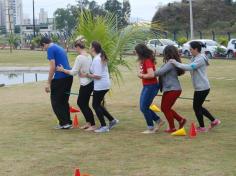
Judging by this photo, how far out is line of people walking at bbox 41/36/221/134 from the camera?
8.77 metres

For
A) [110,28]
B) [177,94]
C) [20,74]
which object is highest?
[110,28]

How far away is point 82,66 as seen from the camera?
9.37m

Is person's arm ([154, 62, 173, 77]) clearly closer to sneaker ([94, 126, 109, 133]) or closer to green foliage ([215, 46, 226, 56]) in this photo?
sneaker ([94, 126, 109, 133])

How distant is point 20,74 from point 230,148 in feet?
68.1

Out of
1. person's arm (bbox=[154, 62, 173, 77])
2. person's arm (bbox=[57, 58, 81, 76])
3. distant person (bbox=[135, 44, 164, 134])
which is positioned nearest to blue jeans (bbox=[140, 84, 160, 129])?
distant person (bbox=[135, 44, 164, 134])

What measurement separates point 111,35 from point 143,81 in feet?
9.68

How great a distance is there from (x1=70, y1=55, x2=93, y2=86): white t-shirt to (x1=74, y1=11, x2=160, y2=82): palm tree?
79.9 inches

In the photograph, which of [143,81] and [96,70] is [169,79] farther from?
[96,70]

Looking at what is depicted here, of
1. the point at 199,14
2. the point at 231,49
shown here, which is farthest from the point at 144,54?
the point at 199,14

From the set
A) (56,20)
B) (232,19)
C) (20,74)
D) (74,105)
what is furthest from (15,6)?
(74,105)

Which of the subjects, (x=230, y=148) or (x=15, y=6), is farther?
(x=15, y=6)

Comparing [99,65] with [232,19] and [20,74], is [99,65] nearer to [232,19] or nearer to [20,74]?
[20,74]

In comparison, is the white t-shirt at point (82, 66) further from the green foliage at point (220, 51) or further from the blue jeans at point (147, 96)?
the green foliage at point (220, 51)

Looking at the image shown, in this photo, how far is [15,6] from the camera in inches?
6457
